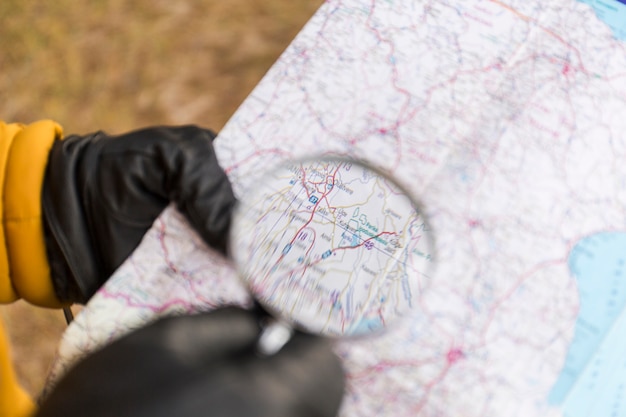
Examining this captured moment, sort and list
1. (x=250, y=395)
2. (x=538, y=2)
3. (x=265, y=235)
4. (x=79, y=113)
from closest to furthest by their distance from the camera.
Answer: (x=250, y=395) < (x=265, y=235) < (x=538, y=2) < (x=79, y=113)

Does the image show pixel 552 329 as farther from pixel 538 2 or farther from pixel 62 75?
pixel 62 75

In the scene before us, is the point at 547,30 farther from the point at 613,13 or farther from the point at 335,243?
the point at 335,243

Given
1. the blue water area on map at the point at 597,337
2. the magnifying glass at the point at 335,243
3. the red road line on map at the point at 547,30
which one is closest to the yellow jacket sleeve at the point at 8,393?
the magnifying glass at the point at 335,243

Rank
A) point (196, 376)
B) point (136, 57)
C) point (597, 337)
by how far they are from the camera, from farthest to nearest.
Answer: point (136, 57), point (597, 337), point (196, 376)

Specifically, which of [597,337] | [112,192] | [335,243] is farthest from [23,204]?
[597,337]

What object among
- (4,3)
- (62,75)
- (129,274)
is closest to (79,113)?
(62,75)

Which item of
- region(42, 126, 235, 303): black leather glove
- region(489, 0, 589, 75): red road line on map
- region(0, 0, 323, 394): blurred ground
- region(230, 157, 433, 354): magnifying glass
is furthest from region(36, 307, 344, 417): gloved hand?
region(0, 0, 323, 394): blurred ground
